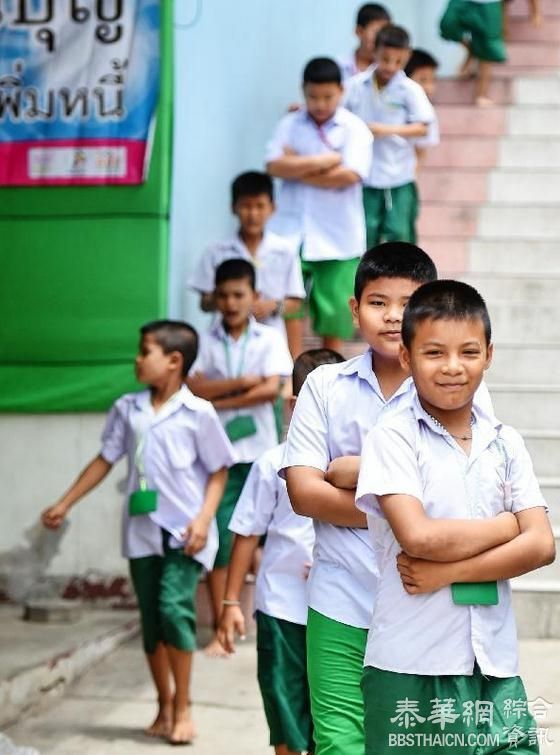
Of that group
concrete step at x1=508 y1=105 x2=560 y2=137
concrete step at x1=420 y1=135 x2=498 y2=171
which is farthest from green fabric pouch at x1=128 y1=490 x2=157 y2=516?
concrete step at x1=508 y1=105 x2=560 y2=137

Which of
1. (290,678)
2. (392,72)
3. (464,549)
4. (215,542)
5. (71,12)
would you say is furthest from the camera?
(392,72)

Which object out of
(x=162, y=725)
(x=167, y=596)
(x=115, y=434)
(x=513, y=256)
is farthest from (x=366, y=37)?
(x=162, y=725)

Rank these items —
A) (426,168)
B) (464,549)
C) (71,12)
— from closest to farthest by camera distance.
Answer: (464,549) → (71,12) → (426,168)

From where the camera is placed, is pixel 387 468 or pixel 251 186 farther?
pixel 251 186

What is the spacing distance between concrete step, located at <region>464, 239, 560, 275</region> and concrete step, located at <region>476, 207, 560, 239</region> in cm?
13

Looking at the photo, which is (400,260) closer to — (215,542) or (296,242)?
(215,542)

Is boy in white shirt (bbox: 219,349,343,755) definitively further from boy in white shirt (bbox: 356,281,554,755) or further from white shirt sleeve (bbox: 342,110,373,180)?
white shirt sleeve (bbox: 342,110,373,180)

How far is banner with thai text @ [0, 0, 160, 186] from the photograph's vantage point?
22.7 ft

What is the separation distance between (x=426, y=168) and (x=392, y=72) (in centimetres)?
143

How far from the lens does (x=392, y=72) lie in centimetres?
816

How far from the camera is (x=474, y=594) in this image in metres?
3.03

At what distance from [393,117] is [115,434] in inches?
127

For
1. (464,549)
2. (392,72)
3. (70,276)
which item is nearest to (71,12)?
(70,276)

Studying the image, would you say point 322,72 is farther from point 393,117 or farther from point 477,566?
point 477,566
